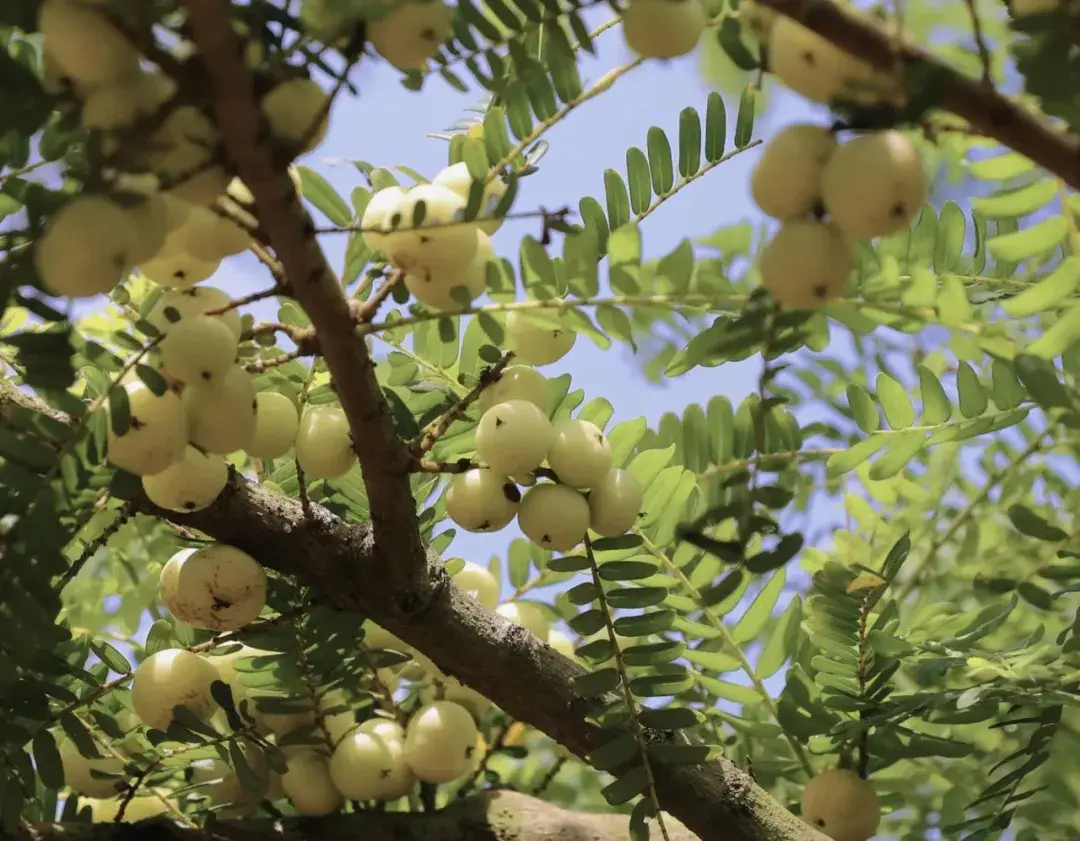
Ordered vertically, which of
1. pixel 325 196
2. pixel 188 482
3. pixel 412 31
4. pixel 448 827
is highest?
pixel 325 196

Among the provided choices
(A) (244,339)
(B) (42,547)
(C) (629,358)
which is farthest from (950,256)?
(B) (42,547)

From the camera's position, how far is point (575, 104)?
2.17 feet

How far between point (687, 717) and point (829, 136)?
1.27 feet

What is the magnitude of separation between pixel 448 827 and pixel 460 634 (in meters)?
0.18

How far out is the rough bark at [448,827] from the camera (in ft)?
2.40

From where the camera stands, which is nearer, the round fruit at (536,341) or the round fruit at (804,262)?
the round fruit at (804,262)

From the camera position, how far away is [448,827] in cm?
79

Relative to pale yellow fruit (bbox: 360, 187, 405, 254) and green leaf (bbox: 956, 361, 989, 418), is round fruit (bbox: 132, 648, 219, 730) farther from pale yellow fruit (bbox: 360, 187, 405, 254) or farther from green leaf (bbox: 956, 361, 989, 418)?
green leaf (bbox: 956, 361, 989, 418)

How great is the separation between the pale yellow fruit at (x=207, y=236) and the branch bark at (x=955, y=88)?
273mm

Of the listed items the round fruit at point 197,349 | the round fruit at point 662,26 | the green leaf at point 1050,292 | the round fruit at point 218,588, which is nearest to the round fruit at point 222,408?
the round fruit at point 197,349

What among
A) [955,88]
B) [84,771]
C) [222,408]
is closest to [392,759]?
[84,771]

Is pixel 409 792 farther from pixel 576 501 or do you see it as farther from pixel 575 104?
pixel 575 104

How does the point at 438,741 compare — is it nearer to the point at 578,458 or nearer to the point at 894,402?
the point at 578,458

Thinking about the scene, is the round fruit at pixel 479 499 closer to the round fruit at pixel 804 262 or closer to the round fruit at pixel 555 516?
the round fruit at pixel 555 516
